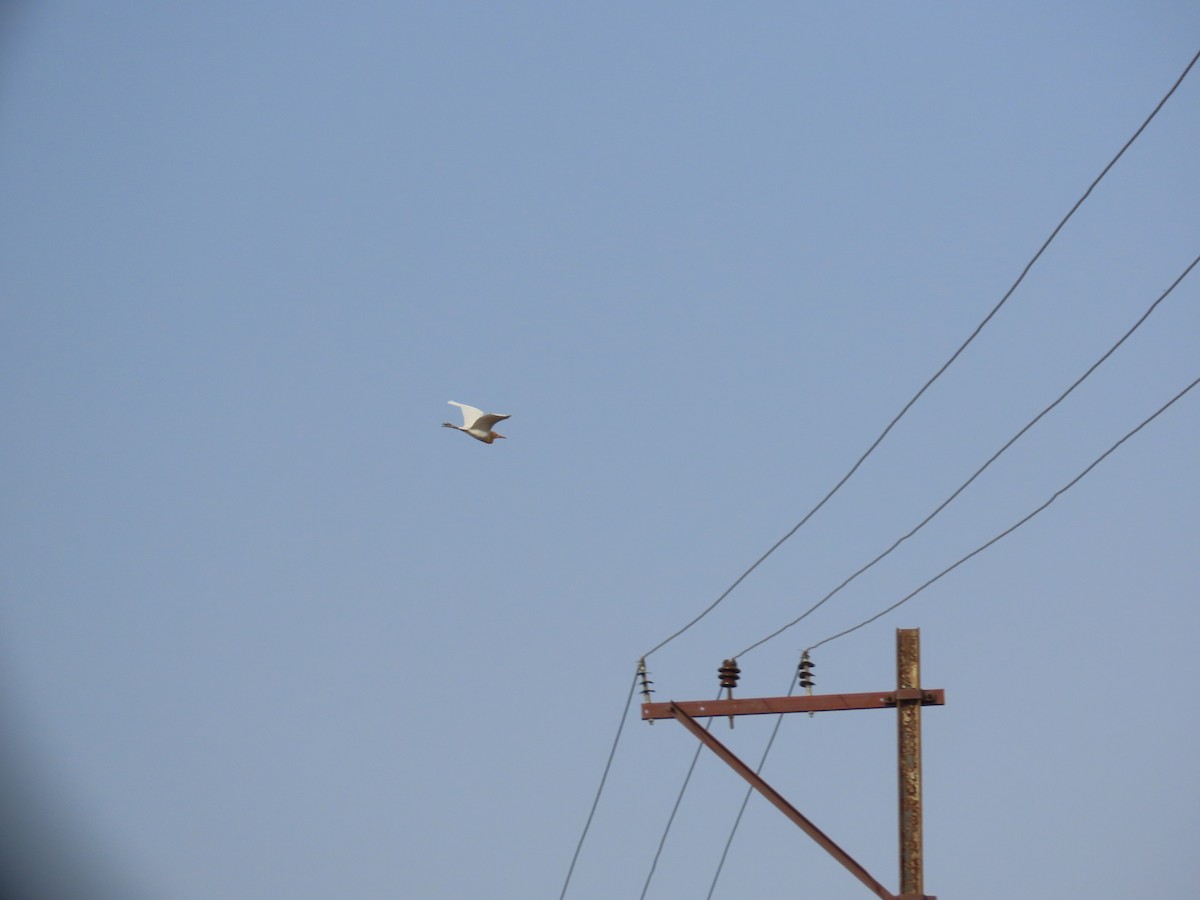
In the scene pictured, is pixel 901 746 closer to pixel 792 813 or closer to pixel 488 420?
pixel 792 813

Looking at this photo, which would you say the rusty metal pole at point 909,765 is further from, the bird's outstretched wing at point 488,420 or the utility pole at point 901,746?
the bird's outstretched wing at point 488,420

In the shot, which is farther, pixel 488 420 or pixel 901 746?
pixel 488 420

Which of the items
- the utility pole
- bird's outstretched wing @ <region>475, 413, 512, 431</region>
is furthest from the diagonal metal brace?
bird's outstretched wing @ <region>475, 413, 512, 431</region>

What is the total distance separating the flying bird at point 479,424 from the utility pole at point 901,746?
5.28 metres

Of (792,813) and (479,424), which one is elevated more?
(479,424)

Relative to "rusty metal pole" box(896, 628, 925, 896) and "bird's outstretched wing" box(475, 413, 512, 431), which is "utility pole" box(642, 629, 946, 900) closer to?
"rusty metal pole" box(896, 628, 925, 896)

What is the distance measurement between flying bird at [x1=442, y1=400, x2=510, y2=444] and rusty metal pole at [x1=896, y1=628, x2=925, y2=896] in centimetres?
634

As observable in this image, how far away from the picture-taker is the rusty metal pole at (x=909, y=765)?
14148 mm

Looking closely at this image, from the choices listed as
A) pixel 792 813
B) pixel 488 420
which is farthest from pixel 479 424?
pixel 792 813

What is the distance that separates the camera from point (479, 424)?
1952 centimetres

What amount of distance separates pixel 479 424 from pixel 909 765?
23.3 feet

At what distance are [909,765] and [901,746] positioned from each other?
17cm

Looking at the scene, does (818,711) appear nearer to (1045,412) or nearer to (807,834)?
(807,834)

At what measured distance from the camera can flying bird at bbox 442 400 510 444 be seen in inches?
766
